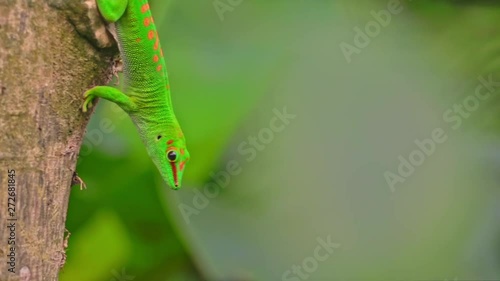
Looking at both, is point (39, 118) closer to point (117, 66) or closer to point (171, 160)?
point (117, 66)

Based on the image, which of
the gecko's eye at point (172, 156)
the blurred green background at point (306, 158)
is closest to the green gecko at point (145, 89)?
the gecko's eye at point (172, 156)

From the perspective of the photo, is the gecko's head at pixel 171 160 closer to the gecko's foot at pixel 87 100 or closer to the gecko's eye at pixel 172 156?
the gecko's eye at pixel 172 156

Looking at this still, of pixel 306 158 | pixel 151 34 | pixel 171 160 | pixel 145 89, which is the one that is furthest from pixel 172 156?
pixel 306 158

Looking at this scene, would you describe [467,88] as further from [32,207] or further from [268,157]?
[32,207]

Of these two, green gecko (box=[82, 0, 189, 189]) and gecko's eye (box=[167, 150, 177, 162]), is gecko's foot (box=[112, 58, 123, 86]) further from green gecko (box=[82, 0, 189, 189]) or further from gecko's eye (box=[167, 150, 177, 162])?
gecko's eye (box=[167, 150, 177, 162])

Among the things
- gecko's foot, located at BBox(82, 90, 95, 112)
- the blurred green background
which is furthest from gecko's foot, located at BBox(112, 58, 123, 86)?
the blurred green background

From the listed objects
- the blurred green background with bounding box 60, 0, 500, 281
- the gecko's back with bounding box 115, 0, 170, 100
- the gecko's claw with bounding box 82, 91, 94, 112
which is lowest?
the blurred green background with bounding box 60, 0, 500, 281

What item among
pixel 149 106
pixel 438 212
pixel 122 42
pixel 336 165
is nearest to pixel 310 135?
pixel 336 165
